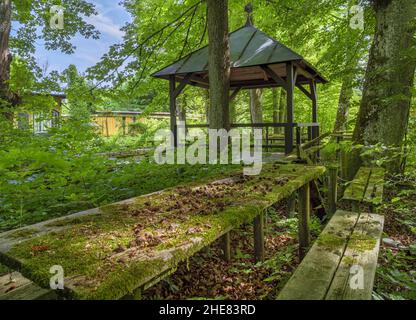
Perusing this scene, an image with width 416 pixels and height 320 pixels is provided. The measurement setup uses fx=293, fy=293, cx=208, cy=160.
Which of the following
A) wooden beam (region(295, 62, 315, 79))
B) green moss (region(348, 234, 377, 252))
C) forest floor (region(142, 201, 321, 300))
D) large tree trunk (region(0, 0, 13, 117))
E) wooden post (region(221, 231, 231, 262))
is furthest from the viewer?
large tree trunk (region(0, 0, 13, 117))

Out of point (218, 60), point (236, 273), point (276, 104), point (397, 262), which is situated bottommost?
point (236, 273)

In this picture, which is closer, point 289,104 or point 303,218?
point 303,218

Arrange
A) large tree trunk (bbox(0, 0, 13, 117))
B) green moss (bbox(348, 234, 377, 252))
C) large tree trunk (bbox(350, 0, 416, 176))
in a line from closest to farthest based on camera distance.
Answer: green moss (bbox(348, 234, 377, 252)) → large tree trunk (bbox(350, 0, 416, 176)) → large tree trunk (bbox(0, 0, 13, 117))

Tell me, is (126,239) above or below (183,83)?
below

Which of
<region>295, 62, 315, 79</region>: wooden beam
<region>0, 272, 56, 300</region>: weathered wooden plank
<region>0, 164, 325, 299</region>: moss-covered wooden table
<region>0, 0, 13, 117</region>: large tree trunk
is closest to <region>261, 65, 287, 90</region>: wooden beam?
<region>295, 62, 315, 79</region>: wooden beam

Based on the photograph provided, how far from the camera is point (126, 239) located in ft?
5.68

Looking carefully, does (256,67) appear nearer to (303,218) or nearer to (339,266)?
(303,218)

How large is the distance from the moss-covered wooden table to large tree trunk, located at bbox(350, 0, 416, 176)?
3.99 meters

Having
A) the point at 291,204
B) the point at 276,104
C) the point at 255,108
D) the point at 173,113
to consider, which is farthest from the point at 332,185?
the point at 276,104

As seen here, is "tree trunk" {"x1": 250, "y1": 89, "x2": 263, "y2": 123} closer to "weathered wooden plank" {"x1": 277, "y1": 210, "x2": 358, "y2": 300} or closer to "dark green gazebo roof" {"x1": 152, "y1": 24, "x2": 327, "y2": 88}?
"dark green gazebo roof" {"x1": 152, "y1": 24, "x2": 327, "y2": 88}

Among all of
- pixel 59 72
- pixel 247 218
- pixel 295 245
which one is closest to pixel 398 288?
pixel 295 245

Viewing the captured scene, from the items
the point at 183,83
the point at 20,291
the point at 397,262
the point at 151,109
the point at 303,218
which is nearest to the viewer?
the point at 20,291

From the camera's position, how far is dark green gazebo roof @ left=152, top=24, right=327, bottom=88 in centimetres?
719

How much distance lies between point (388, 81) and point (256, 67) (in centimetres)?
374
